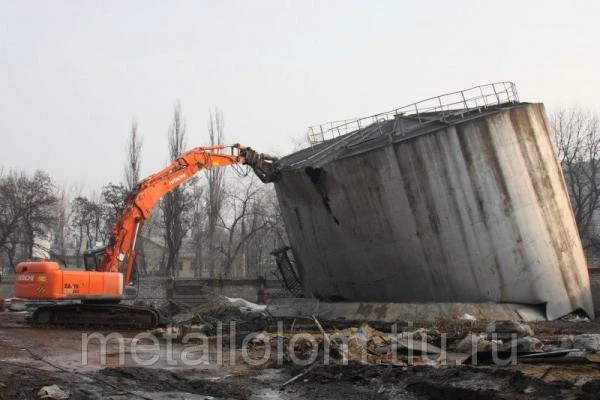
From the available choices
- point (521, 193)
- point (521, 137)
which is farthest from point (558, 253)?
point (521, 137)

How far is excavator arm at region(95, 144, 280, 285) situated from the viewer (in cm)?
1762

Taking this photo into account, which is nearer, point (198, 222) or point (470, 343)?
point (470, 343)

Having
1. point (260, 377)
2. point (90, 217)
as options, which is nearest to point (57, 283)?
point (260, 377)

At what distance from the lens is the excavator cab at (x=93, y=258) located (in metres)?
17.8

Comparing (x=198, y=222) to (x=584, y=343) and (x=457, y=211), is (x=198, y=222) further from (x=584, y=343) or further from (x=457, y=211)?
(x=584, y=343)

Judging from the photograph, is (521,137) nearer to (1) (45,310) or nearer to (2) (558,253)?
(2) (558,253)

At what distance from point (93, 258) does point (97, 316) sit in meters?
1.90

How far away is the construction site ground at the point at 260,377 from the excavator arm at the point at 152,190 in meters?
5.37

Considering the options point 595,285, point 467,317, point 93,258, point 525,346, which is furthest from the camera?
point 595,285

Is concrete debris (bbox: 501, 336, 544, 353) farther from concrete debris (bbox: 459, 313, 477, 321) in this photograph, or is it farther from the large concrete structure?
the large concrete structure

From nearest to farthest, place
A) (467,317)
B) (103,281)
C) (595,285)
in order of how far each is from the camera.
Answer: (103,281)
(467,317)
(595,285)

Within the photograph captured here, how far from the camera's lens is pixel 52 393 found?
695 centimetres

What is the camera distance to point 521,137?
1958 centimetres

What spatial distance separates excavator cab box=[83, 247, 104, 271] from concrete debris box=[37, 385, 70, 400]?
435 inches
